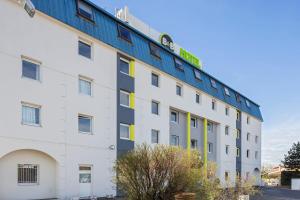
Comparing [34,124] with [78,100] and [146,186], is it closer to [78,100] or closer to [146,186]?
[78,100]

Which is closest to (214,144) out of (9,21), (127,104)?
(127,104)

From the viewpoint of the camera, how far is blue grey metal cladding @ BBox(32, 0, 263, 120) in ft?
67.5

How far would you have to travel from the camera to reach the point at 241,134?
163 feet

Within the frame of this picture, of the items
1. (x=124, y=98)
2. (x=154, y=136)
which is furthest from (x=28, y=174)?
(x=154, y=136)

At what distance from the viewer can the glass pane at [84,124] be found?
72.3 feet

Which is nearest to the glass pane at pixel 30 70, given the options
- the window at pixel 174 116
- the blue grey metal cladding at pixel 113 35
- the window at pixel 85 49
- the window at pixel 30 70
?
the window at pixel 30 70

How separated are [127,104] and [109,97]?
2346mm

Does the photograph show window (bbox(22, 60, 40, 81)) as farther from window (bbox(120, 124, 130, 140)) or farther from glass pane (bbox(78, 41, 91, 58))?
window (bbox(120, 124, 130, 140))

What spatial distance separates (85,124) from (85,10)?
6.90 metres

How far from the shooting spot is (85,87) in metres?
22.7

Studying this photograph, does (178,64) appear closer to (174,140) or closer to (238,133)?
(174,140)

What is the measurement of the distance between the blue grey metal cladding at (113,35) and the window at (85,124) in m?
5.01

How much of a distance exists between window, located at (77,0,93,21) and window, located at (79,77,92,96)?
12.3ft

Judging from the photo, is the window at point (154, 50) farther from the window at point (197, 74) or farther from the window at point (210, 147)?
the window at point (210, 147)
